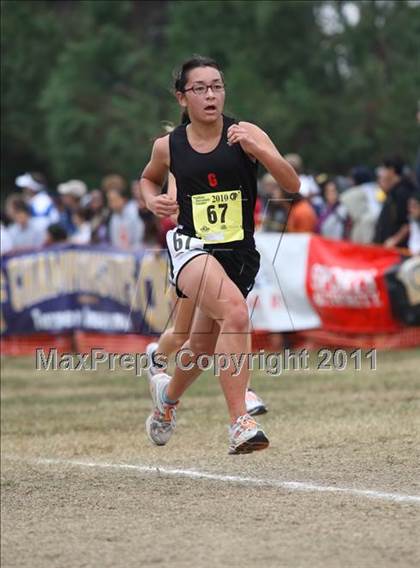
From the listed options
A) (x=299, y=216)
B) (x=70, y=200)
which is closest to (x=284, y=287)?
(x=299, y=216)

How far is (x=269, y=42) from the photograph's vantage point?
2486cm

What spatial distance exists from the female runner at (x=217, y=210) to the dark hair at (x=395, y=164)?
774 centimetres

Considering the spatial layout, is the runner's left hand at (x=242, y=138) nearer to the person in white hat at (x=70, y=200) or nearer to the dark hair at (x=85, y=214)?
the dark hair at (x=85, y=214)

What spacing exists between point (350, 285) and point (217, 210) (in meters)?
7.93

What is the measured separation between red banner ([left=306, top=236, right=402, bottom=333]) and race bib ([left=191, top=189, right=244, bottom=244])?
25.4 ft

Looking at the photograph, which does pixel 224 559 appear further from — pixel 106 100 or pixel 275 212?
pixel 106 100

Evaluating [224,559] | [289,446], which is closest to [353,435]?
[289,446]

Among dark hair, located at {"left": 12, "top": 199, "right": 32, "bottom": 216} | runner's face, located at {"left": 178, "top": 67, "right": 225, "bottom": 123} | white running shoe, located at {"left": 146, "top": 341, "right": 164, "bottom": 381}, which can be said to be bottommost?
white running shoe, located at {"left": 146, "top": 341, "right": 164, "bottom": 381}

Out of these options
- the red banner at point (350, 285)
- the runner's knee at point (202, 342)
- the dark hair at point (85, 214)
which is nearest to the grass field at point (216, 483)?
the runner's knee at point (202, 342)

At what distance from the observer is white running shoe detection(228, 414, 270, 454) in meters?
7.17

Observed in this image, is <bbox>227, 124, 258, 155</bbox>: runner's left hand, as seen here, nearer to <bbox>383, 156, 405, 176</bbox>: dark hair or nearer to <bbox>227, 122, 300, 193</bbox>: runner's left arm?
<bbox>227, 122, 300, 193</bbox>: runner's left arm

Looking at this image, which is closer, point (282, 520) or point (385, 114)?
point (282, 520)

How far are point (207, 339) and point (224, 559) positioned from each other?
2.39 metres

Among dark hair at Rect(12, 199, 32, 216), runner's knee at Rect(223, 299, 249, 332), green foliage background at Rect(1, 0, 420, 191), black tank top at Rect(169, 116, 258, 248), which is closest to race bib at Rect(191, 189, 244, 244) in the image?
black tank top at Rect(169, 116, 258, 248)
